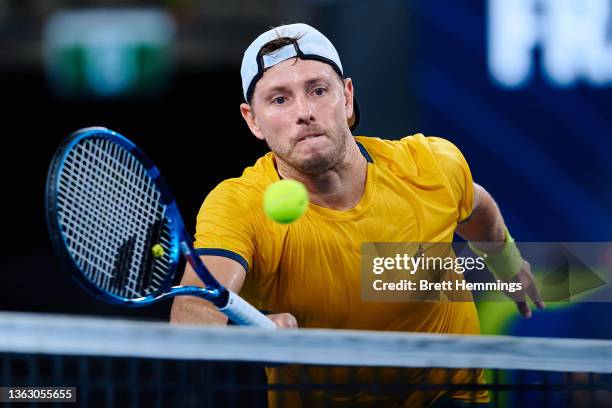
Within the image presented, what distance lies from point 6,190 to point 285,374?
17.6 feet

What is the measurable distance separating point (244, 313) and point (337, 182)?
1.83 ft

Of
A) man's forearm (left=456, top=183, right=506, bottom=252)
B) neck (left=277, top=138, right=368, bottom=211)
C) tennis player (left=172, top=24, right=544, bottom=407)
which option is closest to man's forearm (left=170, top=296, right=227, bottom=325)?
tennis player (left=172, top=24, right=544, bottom=407)

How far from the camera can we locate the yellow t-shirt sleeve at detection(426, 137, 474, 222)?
3.31 metres

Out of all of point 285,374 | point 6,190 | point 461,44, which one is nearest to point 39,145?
point 6,190

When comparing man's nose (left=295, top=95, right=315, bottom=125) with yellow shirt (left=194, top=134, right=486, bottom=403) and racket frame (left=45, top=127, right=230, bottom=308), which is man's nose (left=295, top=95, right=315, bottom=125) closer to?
yellow shirt (left=194, top=134, right=486, bottom=403)

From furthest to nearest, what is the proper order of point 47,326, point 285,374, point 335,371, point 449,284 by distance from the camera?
point 449,284, point 335,371, point 285,374, point 47,326

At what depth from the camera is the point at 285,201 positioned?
2820mm

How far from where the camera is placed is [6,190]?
304 inches

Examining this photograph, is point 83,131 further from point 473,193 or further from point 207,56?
point 207,56

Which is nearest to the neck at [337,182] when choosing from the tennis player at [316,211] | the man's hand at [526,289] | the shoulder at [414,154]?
the tennis player at [316,211]

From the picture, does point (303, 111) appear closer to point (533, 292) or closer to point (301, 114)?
point (301, 114)

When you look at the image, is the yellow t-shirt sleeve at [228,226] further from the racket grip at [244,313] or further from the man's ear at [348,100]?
the man's ear at [348,100]

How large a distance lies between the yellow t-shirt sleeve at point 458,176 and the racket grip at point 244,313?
767mm

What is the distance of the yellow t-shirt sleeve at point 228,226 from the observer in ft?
9.59
